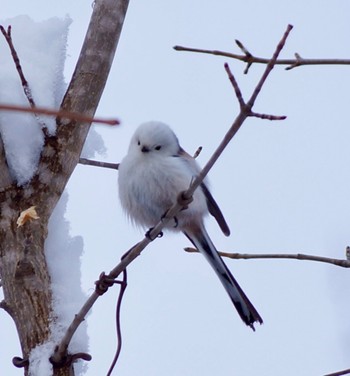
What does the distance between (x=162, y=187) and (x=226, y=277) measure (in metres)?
0.35

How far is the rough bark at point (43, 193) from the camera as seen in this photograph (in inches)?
62.1

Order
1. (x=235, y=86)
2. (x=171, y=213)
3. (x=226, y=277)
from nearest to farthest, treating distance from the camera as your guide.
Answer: (x=235, y=86)
(x=171, y=213)
(x=226, y=277)

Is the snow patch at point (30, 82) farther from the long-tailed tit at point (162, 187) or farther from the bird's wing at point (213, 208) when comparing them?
the bird's wing at point (213, 208)

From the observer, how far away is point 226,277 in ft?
7.07

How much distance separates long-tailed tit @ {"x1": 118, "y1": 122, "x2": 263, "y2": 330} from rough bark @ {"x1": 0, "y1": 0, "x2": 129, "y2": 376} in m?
0.36

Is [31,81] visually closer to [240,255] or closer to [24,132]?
[24,132]

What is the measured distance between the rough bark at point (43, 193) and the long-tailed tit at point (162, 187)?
14.2 inches

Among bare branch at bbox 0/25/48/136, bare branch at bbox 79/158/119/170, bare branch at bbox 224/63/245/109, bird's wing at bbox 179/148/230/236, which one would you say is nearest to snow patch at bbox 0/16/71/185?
bare branch at bbox 0/25/48/136

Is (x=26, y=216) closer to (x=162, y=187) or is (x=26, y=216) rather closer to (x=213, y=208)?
(x=162, y=187)

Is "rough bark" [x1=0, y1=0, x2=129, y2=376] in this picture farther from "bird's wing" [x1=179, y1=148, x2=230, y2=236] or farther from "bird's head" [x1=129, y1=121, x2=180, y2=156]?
"bird's wing" [x1=179, y1=148, x2=230, y2=236]

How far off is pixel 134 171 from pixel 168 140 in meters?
0.17

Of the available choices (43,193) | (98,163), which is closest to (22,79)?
(43,193)

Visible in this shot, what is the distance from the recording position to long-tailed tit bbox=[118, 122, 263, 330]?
7.09 feet

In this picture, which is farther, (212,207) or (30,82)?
(212,207)
